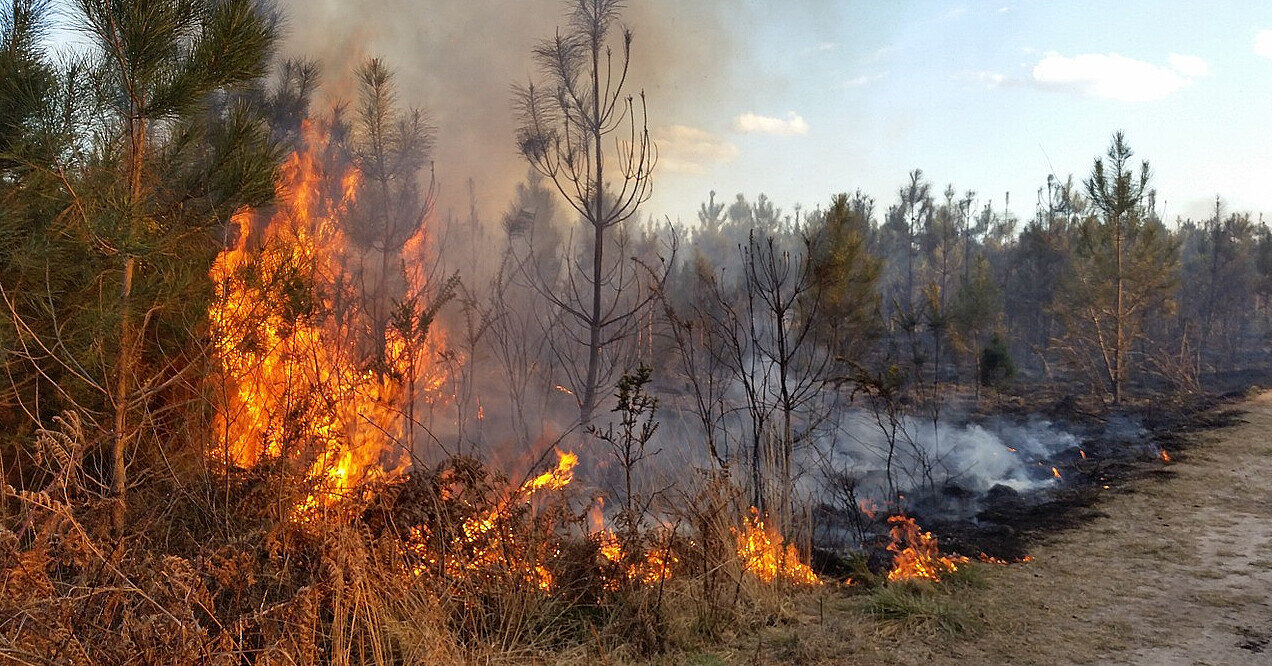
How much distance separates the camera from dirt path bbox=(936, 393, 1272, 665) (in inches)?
158

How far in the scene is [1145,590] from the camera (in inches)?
202

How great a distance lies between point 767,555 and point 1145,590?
274 cm

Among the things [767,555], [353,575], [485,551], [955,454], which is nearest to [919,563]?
[767,555]

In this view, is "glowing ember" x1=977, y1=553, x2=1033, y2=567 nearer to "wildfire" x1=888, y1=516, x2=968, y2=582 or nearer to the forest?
the forest

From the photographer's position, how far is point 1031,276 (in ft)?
91.8

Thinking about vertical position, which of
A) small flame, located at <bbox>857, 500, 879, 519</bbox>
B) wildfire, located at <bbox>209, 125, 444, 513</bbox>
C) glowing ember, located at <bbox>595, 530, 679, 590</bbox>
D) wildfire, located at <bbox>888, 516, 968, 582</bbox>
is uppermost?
wildfire, located at <bbox>209, 125, 444, 513</bbox>

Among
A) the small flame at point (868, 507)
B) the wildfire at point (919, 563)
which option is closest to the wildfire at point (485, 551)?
the wildfire at point (919, 563)

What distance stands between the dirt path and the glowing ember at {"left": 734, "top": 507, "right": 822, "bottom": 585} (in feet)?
3.57

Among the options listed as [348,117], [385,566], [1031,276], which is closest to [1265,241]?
[1031,276]

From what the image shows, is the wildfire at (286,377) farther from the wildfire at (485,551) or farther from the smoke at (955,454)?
the smoke at (955,454)

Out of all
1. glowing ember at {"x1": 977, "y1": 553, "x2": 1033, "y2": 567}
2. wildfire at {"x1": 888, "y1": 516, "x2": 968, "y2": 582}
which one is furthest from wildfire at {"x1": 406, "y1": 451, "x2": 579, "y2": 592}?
glowing ember at {"x1": 977, "y1": 553, "x2": 1033, "y2": 567}

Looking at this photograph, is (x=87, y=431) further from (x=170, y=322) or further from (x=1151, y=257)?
(x=1151, y=257)

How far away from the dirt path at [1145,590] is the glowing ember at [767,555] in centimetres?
109

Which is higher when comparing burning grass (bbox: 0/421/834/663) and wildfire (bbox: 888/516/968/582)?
burning grass (bbox: 0/421/834/663)
